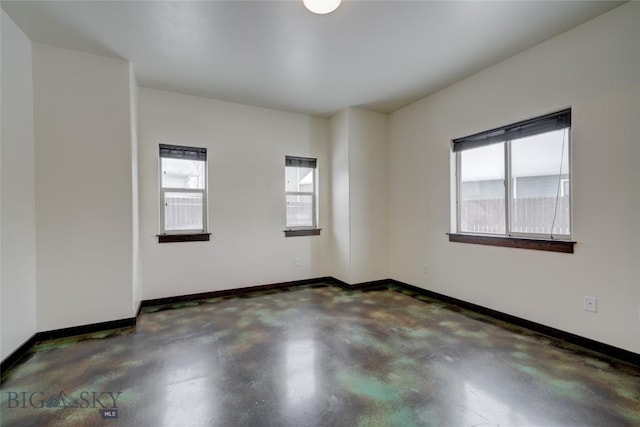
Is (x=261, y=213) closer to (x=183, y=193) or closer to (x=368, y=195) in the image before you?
(x=183, y=193)

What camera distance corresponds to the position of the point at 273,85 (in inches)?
141

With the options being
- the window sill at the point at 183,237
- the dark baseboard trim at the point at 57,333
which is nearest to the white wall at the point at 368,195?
the window sill at the point at 183,237

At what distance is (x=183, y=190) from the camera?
3.91 meters

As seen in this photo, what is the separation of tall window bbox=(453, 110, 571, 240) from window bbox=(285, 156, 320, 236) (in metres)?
2.22

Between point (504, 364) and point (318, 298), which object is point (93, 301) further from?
point (504, 364)

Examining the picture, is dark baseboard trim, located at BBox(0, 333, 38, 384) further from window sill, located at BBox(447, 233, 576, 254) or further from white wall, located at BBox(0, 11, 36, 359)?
window sill, located at BBox(447, 233, 576, 254)

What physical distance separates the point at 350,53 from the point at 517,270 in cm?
282

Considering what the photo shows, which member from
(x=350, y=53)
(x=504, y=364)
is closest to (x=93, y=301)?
(x=350, y=53)

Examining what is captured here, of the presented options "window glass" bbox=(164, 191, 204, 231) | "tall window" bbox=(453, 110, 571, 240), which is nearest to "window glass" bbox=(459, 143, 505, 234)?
"tall window" bbox=(453, 110, 571, 240)

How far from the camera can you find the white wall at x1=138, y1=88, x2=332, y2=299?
3.68 m

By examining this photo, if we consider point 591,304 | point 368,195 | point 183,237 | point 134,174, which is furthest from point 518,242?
point 134,174

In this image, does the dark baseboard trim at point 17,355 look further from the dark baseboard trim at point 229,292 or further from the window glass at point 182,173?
the window glass at point 182,173

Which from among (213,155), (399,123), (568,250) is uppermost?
(399,123)

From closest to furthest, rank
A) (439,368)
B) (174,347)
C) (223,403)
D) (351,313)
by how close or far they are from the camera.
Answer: (223,403), (439,368), (174,347), (351,313)
